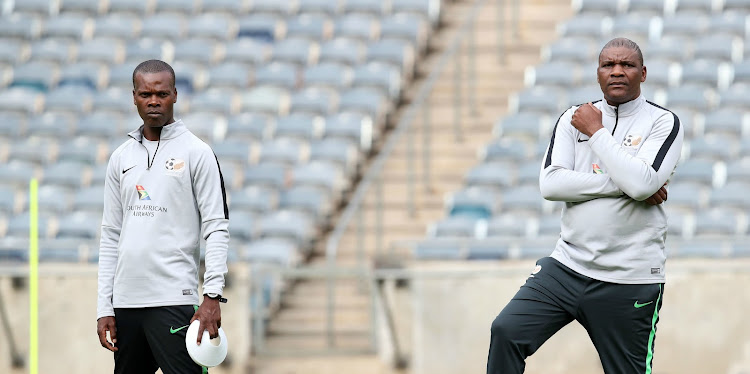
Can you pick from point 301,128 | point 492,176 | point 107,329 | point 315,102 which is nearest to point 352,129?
point 301,128

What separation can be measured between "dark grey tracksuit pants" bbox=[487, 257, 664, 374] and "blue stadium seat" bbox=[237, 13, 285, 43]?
10385mm

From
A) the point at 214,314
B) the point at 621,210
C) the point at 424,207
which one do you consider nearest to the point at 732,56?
the point at 424,207

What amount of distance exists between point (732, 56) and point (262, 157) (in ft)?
17.0

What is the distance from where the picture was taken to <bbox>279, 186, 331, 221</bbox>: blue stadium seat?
1273 centimetres

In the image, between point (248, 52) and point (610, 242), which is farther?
point (248, 52)

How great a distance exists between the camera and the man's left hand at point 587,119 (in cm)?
521

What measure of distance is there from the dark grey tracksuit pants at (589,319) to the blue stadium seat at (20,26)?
1174 centimetres

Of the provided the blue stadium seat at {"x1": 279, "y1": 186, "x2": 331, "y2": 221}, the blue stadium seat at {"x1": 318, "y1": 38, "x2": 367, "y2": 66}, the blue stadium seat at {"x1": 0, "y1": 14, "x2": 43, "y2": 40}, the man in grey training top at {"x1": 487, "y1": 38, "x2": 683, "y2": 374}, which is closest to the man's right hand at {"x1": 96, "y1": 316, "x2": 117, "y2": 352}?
the man in grey training top at {"x1": 487, "y1": 38, "x2": 683, "y2": 374}

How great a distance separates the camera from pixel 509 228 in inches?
448

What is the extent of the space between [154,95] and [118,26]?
10891 millimetres

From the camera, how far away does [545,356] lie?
32.4 feet

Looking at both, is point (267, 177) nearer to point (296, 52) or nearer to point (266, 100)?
point (266, 100)

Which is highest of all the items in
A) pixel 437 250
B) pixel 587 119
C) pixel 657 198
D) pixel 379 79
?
pixel 379 79

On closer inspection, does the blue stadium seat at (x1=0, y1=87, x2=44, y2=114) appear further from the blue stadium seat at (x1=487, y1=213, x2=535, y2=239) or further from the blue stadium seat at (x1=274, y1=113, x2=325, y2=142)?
the blue stadium seat at (x1=487, y1=213, x2=535, y2=239)
